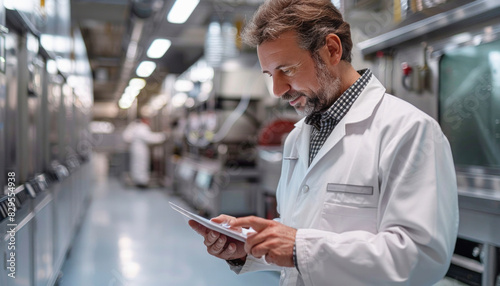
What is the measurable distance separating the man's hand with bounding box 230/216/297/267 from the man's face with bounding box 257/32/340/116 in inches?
15.7

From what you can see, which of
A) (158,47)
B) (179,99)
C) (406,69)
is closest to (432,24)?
(406,69)

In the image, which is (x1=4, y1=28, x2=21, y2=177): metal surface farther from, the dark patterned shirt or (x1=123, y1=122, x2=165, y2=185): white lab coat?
(x1=123, y1=122, x2=165, y2=185): white lab coat

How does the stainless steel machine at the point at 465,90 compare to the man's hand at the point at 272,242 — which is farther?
the stainless steel machine at the point at 465,90

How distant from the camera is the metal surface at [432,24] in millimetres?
2136

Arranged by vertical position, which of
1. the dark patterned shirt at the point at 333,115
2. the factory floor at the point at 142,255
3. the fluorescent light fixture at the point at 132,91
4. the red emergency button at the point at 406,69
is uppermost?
the fluorescent light fixture at the point at 132,91

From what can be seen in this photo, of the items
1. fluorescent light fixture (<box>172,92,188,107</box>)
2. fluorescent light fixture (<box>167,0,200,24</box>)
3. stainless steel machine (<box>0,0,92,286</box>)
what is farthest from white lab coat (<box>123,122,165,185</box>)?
stainless steel machine (<box>0,0,92,286</box>)

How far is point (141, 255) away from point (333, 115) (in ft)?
11.7

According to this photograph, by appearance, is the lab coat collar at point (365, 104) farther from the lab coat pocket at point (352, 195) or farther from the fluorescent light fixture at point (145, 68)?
the fluorescent light fixture at point (145, 68)

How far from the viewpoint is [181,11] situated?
426cm

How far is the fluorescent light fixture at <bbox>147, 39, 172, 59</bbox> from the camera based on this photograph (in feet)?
20.3

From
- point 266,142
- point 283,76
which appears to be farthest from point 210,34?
point 283,76

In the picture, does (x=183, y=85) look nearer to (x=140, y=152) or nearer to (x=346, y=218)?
(x=140, y=152)

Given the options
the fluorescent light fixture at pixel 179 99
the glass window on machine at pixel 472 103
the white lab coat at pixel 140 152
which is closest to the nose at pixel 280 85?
the glass window on machine at pixel 472 103

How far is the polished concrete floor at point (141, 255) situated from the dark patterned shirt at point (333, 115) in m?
2.44
